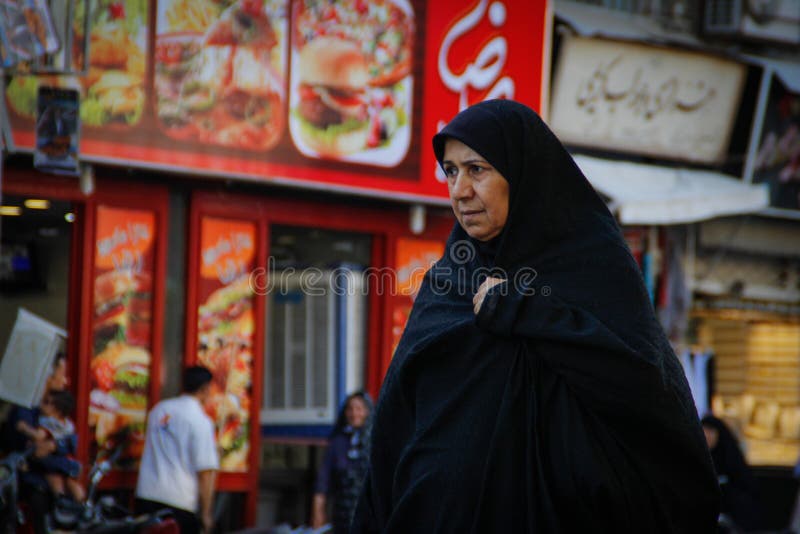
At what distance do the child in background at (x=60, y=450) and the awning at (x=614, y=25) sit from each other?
583 centimetres

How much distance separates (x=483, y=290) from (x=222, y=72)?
6.69 meters

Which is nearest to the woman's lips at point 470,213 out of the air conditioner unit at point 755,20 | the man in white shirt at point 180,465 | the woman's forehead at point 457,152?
the woman's forehead at point 457,152

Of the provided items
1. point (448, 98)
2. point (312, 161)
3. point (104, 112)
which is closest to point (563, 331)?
point (104, 112)

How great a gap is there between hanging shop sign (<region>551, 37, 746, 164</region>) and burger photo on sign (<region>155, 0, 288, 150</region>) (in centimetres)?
317

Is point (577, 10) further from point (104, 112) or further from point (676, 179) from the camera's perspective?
point (104, 112)

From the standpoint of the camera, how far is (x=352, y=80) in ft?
34.2

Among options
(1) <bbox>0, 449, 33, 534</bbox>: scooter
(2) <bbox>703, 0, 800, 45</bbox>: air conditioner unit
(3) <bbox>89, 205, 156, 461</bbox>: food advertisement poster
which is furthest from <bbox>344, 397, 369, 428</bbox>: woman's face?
(2) <bbox>703, 0, 800, 45</bbox>: air conditioner unit

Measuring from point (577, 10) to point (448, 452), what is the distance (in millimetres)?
9837

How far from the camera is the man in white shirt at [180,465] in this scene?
8.60 m

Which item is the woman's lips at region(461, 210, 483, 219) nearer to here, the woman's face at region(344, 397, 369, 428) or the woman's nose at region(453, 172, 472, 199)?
the woman's nose at region(453, 172, 472, 199)

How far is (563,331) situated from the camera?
3.05m

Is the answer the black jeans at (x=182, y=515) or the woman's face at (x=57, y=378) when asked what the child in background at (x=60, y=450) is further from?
the black jeans at (x=182, y=515)

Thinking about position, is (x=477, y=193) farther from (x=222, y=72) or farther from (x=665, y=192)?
(x=665, y=192)

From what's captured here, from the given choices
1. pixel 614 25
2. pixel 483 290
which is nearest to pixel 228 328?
pixel 614 25
